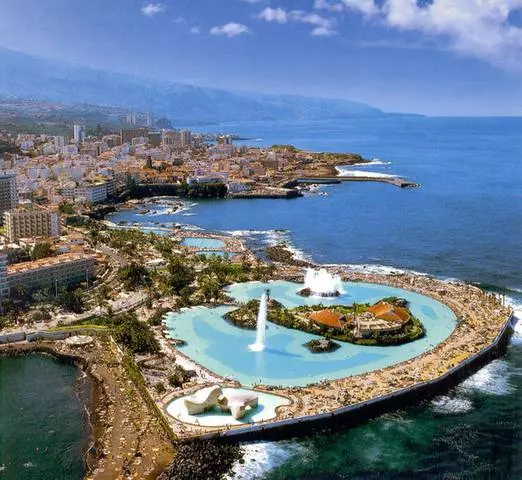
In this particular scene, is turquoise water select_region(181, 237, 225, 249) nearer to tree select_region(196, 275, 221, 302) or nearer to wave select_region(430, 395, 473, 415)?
tree select_region(196, 275, 221, 302)

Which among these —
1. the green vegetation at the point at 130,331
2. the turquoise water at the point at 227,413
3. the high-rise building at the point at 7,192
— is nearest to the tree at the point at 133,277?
the green vegetation at the point at 130,331

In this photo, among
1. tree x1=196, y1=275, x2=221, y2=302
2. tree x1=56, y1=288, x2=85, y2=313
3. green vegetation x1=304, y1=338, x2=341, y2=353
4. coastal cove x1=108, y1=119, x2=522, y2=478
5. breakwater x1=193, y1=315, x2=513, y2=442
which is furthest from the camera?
tree x1=196, y1=275, x2=221, y2=302

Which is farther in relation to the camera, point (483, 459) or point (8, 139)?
point (8, 139)

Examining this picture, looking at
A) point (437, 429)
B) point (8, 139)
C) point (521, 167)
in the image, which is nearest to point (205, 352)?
point (437, 429)

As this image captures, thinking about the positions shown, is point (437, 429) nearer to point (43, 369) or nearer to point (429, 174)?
point (43, 369)

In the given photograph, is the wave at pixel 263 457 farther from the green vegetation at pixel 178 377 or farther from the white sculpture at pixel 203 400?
the green vegetation at pixel 178 377

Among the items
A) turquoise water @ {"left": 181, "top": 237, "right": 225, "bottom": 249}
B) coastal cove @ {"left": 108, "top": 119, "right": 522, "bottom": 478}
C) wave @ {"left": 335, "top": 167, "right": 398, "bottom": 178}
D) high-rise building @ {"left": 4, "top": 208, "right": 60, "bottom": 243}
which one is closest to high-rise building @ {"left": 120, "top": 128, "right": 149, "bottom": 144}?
wave @ {"left": 335, "top": 167, "right": 398, "bottom": 178}
